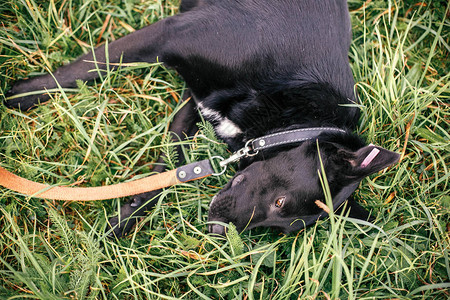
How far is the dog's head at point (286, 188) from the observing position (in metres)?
2.29

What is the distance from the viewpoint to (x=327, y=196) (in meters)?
2.21

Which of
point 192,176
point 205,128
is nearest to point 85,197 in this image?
point 192,176

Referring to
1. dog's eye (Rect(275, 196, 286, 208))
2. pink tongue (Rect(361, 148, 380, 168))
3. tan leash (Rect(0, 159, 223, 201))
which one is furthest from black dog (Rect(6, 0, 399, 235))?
tan leash (Rect(0, 159, 223, 201))

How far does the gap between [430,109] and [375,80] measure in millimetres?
609

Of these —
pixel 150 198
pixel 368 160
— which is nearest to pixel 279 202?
pixel 368 160

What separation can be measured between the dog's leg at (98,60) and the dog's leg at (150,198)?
557 mm

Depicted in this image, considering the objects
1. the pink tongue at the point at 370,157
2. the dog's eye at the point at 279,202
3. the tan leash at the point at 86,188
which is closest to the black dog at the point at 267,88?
the dog's eye at the point at 279,202

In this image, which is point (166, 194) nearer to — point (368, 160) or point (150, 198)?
point (150, 198)

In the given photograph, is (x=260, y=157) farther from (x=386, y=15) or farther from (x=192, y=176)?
(x=386, y=15)

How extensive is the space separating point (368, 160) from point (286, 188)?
56cm

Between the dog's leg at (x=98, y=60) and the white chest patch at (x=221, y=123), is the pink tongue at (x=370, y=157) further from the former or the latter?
the dog's leg at (x=98, y=60)

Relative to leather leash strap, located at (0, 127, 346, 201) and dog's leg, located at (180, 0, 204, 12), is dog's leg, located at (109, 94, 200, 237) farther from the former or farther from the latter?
dog's leg, located at (180, 0, 204, 12)

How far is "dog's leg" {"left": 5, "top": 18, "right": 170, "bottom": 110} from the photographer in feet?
8.71

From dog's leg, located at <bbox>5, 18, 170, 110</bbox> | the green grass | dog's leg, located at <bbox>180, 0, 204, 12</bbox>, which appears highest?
dog's leg, located at <bbox>180, 0, 204, 12</bbox>
